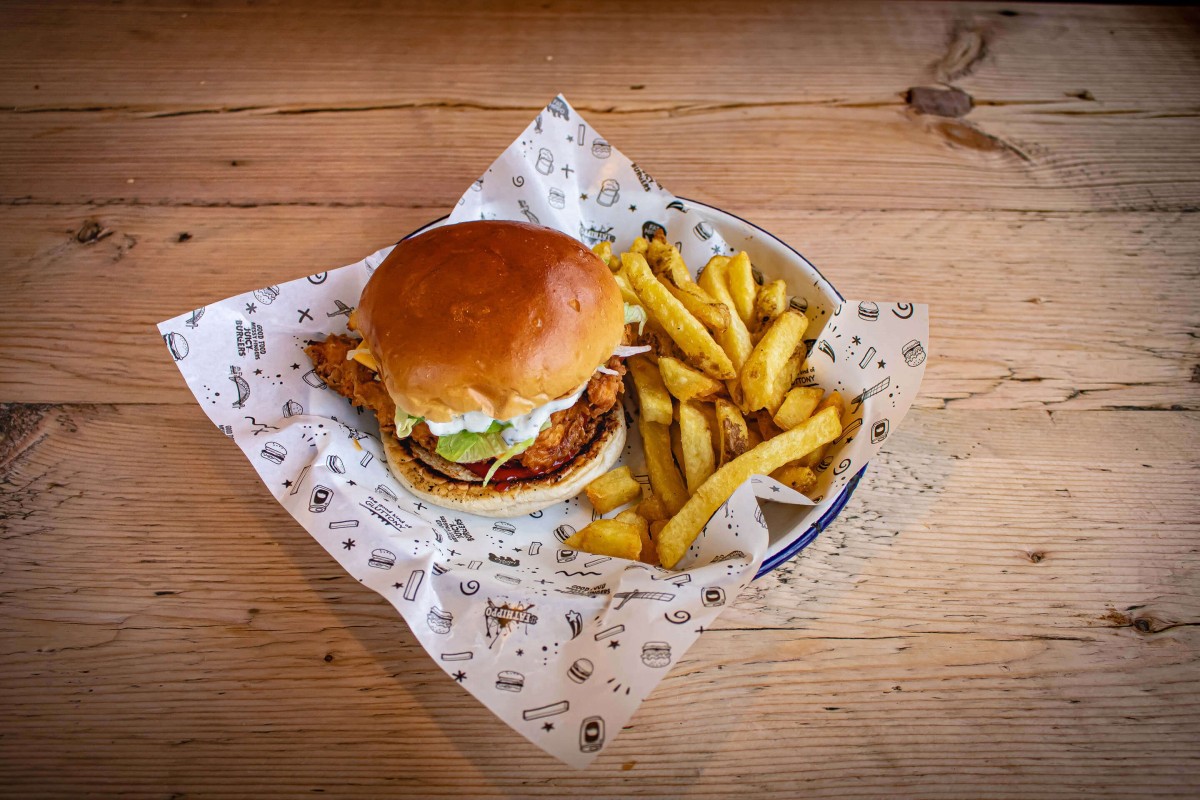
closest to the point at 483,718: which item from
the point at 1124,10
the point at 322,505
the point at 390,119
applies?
the point at 322,505

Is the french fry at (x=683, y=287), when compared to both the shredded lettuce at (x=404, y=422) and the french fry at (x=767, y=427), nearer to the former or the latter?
the french fry at (x=767, y=427)

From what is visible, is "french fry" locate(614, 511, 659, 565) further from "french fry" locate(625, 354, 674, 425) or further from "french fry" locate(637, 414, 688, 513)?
"french fry" locate(625, 354, 674, 425)

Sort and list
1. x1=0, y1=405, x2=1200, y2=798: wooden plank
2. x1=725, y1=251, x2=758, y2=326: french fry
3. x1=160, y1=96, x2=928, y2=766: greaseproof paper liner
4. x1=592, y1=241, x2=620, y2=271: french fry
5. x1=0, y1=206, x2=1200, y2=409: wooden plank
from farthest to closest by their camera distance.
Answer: x1=0, y1=206, x2=1200, y2=409: wooden plank → x1=592, y1=241, x2=620, y2=271: french fry → x1=725, y1=251, x2=758, y2=326: french fry → x1=0, y1=405, x2=1200, y2=798: wooden plank → x1=160, y1=96, x2=928, y2=766: greaseproof paper liner

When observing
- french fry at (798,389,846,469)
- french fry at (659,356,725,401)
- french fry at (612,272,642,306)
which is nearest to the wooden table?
french fry at (798,389,846,469)

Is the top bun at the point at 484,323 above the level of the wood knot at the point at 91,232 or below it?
above

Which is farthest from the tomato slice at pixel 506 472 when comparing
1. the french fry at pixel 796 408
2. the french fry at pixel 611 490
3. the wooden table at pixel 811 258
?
the french fry at pixel 796 408

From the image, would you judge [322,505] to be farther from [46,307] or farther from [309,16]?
[309,16]

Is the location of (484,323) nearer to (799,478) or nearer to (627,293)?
(627,293)
